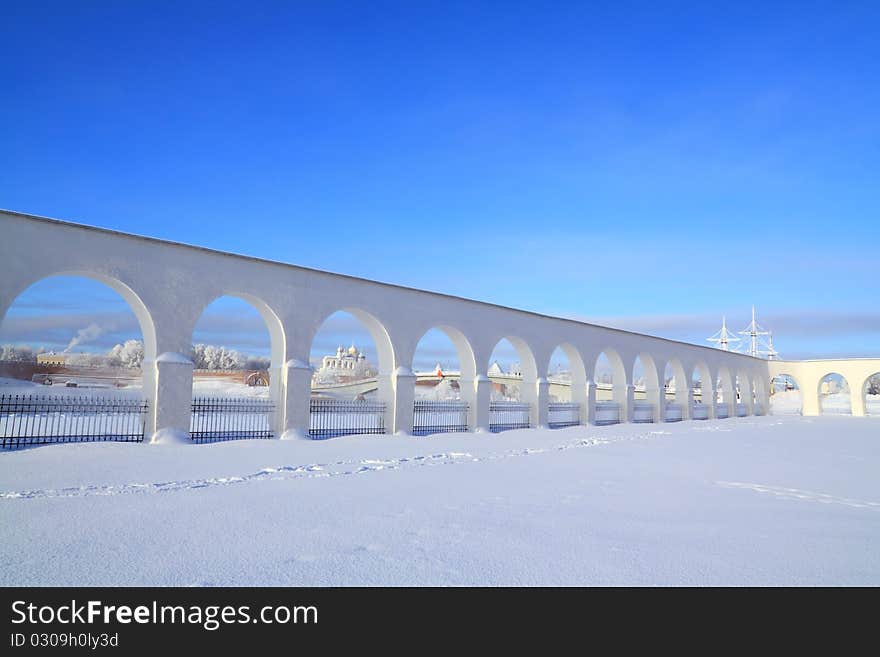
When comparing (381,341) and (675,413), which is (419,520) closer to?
(381,341)

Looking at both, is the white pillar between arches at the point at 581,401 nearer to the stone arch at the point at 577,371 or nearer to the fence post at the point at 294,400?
the stone arch at the point at 577,371

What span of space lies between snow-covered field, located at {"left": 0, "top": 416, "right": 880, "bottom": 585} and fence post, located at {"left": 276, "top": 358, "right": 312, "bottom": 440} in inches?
111

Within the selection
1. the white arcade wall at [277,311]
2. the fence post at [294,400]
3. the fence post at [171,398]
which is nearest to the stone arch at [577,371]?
the white arcade wall at [277,311]

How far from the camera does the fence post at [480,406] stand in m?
18.6

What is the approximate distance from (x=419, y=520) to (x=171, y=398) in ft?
28.3

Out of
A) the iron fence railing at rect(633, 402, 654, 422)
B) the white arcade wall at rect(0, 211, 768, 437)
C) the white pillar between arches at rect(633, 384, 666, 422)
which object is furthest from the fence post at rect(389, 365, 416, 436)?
the white pillar between arches at rect(633, 384, 666, 422)

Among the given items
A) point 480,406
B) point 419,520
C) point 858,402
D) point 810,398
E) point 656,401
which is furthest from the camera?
point 810,398

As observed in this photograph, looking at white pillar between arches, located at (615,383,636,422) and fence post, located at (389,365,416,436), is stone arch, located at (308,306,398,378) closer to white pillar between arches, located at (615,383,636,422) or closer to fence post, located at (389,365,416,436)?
fence post, located at (389,365,416,436)

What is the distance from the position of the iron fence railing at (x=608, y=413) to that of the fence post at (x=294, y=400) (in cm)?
1423

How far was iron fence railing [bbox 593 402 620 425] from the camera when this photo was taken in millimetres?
25406

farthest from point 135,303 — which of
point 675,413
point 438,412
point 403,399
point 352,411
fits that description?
point 675,413

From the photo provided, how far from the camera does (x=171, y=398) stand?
41.1 feet
